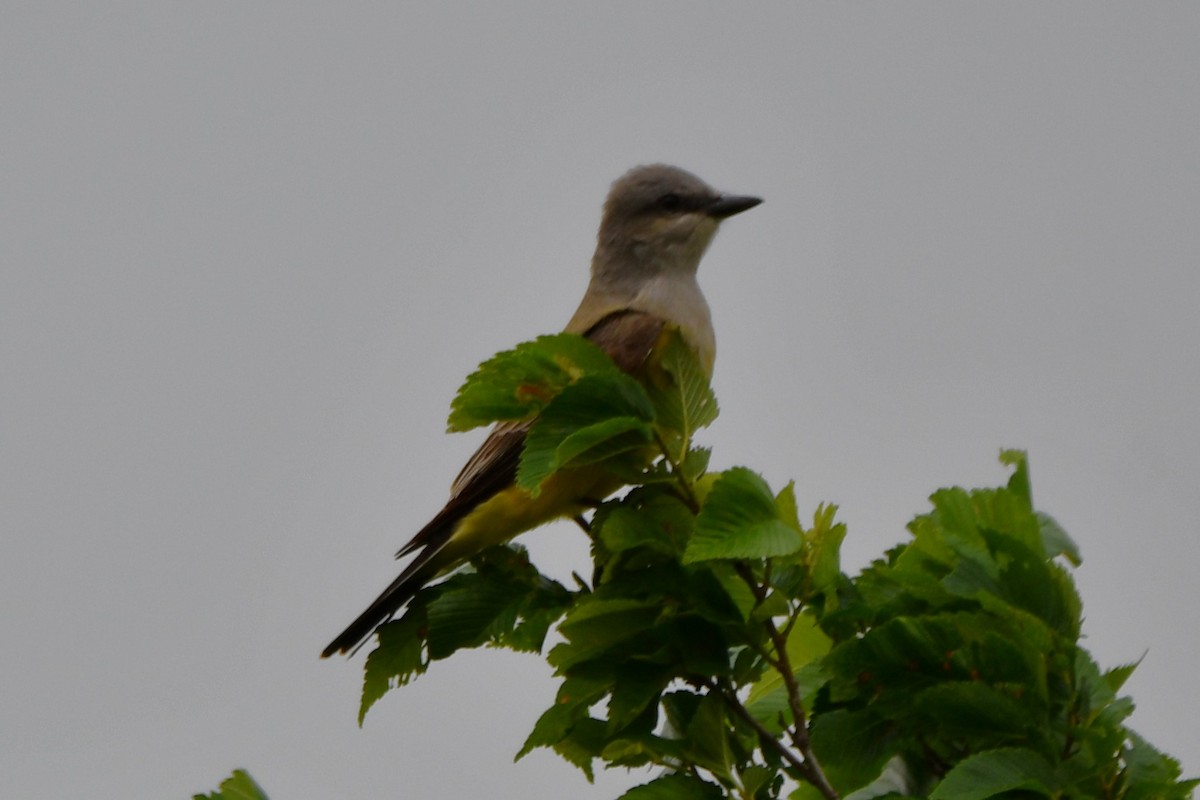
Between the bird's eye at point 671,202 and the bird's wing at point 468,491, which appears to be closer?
the bird's wing at point 468,491

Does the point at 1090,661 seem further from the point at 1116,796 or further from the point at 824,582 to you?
the point at 824,582

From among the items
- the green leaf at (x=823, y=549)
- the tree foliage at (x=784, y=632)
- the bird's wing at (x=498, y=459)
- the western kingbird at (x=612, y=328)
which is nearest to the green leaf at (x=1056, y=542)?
the tree foliage at (x=784, y=632)

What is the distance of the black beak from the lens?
7.90 m

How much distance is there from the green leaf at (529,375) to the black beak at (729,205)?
4.50 metres

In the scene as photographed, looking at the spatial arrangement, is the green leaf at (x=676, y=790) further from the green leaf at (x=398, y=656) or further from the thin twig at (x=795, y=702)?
the green leaf at (x=398, y=656)

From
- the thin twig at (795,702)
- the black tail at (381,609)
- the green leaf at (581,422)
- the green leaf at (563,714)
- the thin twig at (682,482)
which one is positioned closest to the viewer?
the green leaf at (581,422)

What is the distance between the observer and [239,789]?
133 inches

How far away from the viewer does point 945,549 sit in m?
3.77

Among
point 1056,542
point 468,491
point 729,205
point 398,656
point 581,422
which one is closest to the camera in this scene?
point 581,422

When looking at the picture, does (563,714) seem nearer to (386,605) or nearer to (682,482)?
(682,482)

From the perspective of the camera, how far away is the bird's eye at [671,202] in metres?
8.03

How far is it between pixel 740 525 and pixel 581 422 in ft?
1.38

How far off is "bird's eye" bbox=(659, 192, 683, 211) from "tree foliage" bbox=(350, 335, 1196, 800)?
14.1ft

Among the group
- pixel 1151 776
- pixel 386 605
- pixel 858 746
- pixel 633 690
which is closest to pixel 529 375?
pixel 633 690
